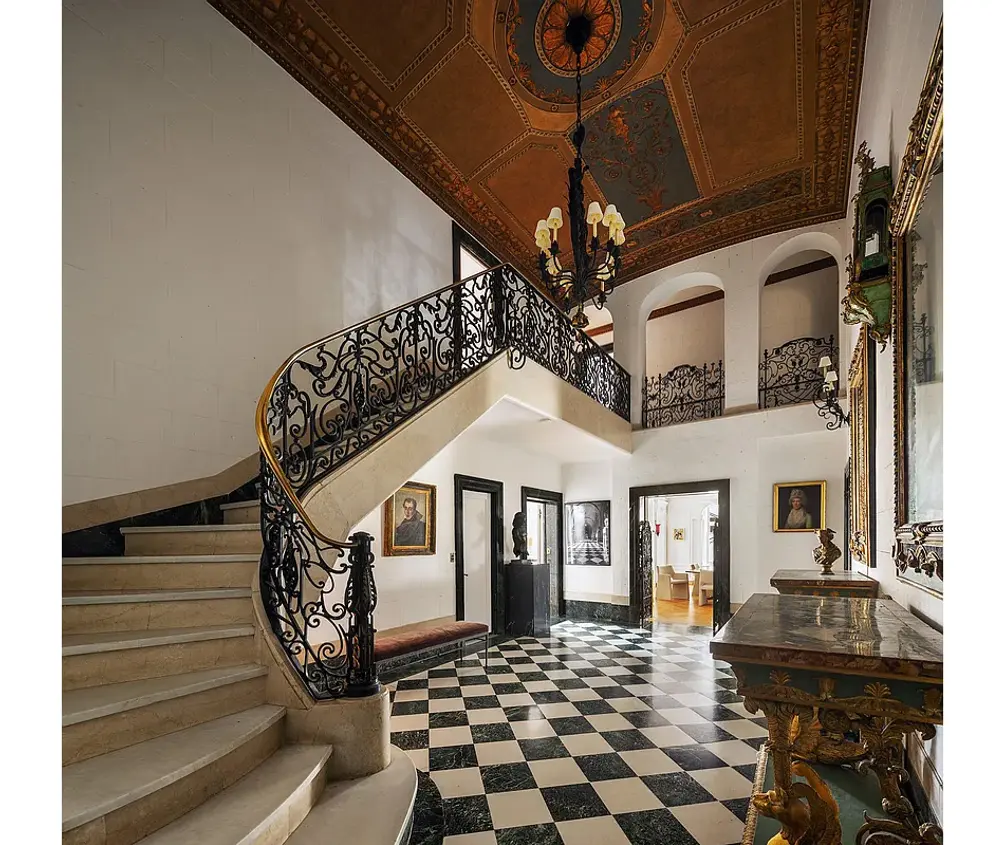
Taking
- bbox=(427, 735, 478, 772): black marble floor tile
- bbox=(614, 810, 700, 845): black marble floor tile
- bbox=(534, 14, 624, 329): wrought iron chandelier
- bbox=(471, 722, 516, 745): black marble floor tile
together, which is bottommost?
bbox=(471, 722, 516, 745): black marble floor tile

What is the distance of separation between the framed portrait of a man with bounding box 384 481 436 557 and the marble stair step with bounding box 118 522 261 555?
282cm

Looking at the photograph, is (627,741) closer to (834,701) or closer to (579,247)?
(834,701)

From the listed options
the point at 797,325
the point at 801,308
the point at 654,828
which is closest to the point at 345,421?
the point at 654,828

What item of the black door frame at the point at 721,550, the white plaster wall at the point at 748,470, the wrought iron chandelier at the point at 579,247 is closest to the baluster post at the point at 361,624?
the wrought iron chandelier at the point at 579,247

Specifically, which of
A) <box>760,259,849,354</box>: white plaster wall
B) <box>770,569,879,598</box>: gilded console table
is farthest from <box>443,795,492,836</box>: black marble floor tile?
<box>760,259,849,354</box>: white plaster wall

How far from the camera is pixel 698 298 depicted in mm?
10828

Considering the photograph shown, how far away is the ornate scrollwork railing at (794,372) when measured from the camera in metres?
8.27

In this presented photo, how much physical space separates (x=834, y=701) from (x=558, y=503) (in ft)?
28.3

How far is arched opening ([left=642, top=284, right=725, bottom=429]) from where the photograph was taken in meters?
9.26

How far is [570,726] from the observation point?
14.6 feet

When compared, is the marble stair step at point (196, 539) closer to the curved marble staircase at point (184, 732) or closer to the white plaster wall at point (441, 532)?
the curved marble staircase at point (184, 732)

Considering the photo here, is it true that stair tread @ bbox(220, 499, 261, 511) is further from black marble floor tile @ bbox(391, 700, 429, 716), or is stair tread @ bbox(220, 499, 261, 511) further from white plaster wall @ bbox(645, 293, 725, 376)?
white plaster wall @ bbox(645, 293, 725, 376)

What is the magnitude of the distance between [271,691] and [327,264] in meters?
4.48
